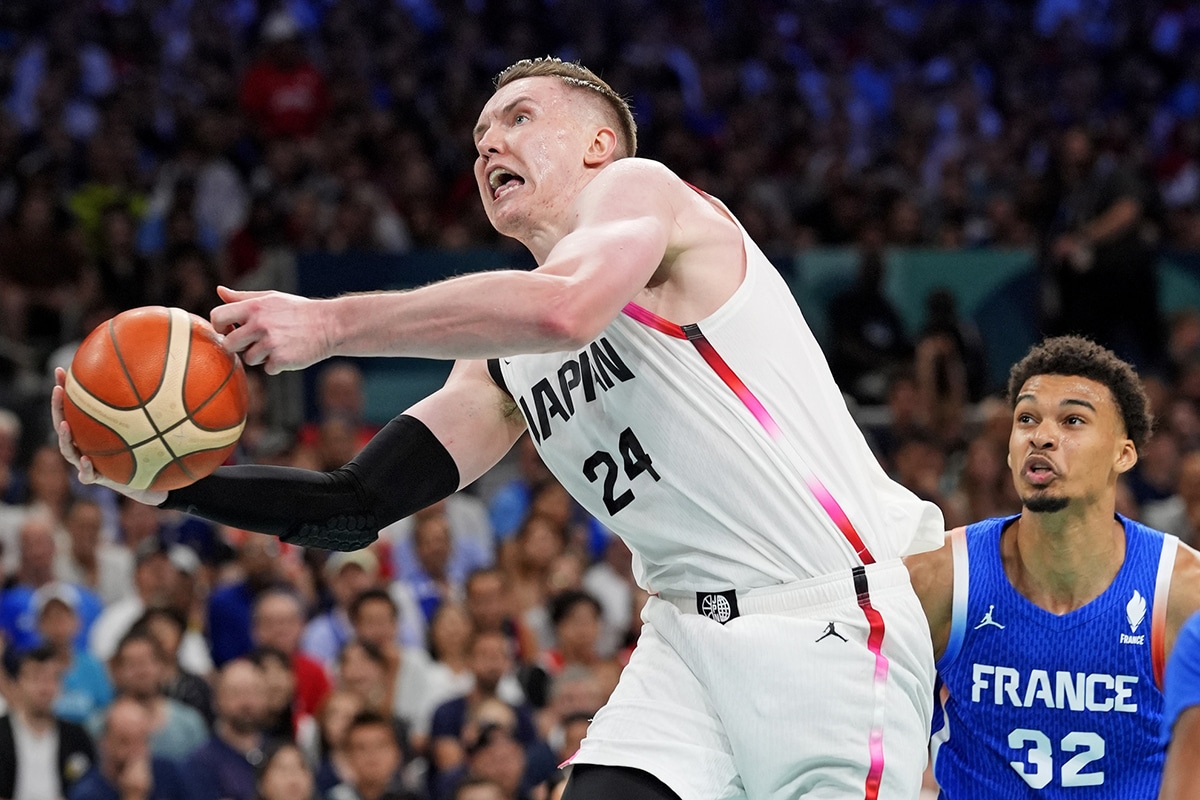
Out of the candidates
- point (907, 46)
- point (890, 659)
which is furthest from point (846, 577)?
point (907, 46)

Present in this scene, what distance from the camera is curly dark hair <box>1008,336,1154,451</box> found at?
493 centimetres

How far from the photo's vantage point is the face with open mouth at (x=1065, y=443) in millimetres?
4777

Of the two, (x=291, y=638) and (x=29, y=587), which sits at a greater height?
(x=29, y=587)

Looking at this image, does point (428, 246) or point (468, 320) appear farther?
point (428, 246)

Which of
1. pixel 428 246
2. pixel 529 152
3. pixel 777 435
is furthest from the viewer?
pixel 428 246

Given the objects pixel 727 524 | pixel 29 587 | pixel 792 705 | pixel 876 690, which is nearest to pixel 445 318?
pixel 727 524

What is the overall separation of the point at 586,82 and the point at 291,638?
5.51 meters

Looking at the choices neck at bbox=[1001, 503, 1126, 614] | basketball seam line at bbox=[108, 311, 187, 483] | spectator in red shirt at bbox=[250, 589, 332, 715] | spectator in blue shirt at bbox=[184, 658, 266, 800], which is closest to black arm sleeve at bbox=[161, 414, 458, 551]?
basketball seam line at bbox=[108, 311, 187, 483]

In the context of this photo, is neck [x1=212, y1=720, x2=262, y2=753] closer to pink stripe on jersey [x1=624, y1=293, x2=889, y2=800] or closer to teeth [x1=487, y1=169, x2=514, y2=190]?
teeth [x1=487, y1=169, x2=514, y2=190]

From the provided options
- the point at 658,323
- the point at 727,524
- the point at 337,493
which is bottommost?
the point at 727,524

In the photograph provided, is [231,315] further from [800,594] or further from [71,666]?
[71,666]

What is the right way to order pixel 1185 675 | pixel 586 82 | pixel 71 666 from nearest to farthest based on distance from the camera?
pixel 1185 675 < pixel 586 82 < pixel 71 666

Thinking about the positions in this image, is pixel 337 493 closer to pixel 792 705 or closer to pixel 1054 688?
pixel 792 705

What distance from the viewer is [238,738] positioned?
27.6 feet
